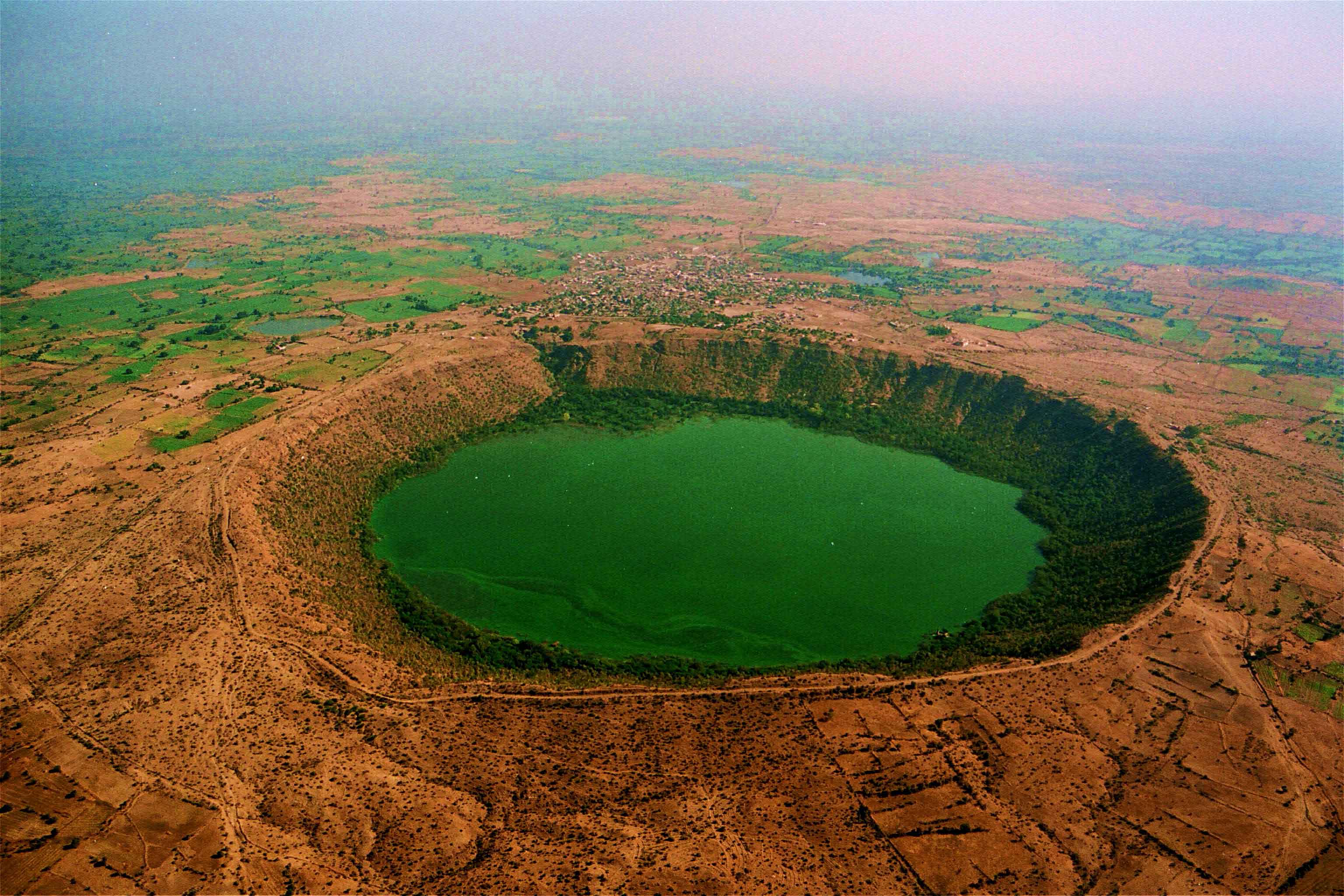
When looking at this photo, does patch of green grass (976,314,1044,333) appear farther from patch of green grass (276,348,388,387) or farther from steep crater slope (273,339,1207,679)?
patch of green grass (276,348,388,387)

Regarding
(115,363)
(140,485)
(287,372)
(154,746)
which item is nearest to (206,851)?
(154,746)

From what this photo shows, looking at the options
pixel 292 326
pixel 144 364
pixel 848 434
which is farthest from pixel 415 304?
pixel 848 434

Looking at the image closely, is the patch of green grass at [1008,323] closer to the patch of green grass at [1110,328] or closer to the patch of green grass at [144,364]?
the patch of green grass at [1110,328]

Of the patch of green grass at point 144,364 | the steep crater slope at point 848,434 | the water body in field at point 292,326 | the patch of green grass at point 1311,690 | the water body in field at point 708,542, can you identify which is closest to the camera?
the patch of green grass at point 1311,690

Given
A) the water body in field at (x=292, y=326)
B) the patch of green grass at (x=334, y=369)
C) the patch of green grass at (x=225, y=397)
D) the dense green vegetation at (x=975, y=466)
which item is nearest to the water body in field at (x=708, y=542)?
the dense green vegetation at (x=975, y=466)

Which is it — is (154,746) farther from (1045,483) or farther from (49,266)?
(49,266)

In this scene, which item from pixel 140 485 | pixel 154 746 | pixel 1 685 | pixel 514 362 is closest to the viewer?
pixel 154 746

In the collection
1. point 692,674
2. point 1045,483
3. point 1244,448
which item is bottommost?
point 692,674
